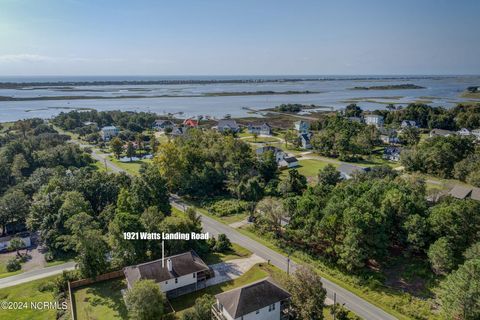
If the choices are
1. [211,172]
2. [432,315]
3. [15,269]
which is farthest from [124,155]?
[432,315]

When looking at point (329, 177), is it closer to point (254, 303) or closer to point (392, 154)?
point (392, 154)

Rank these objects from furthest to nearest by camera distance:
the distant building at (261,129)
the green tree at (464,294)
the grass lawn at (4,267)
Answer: the distant building at (261,129)
the grass lawn at (4,267)
the green tree at (464,294)

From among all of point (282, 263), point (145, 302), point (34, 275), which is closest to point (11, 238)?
point (34, 275)

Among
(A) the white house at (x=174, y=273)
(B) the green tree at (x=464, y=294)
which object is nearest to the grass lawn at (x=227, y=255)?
(A) the white house at (x=174, y=273)

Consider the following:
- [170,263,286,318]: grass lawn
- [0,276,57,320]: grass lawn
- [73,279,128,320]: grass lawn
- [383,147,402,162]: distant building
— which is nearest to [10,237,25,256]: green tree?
[0,276,57,320]: grass lawn

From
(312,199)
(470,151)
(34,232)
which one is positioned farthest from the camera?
(470,151)

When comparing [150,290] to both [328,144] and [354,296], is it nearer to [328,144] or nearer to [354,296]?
[354,296]

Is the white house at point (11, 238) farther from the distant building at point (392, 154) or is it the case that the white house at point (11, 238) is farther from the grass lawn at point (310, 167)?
the distant building at point (392, 154)
